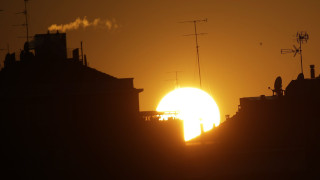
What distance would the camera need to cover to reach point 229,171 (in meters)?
40.1

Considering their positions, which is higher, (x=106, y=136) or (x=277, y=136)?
(x=106, y=136)

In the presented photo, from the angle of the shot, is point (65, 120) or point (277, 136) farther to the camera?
point (277, 136)

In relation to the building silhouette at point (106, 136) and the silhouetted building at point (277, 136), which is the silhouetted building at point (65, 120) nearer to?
the building silhouette at point (106, 136)

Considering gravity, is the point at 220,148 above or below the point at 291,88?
below

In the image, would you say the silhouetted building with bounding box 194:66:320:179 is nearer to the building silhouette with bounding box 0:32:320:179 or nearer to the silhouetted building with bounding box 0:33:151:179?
the building silhouette with bounding box 0:32:320:179

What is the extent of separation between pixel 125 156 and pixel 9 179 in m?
7.04

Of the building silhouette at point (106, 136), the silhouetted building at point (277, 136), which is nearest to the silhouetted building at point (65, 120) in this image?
the building silhouette at point (106, 136)

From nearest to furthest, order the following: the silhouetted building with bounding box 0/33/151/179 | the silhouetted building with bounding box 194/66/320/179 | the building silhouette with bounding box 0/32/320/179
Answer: the silhouetted building with bounding box 194/66/320/179, the building silhouette with bounding box 0/32/320/179, the silhouetted building with bounding box 0/33/151/179

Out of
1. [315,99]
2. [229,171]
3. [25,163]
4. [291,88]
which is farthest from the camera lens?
[291,88]

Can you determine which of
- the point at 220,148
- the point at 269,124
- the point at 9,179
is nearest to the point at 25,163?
the point at 9,179

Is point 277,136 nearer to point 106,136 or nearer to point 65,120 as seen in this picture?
point 106,136

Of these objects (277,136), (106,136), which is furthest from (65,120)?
(277,136)

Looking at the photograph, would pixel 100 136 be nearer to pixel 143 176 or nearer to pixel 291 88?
pixel 143 176

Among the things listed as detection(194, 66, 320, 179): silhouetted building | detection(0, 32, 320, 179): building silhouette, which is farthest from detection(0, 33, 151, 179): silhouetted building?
detection(194, 66, 320, 179): silhouetted building
